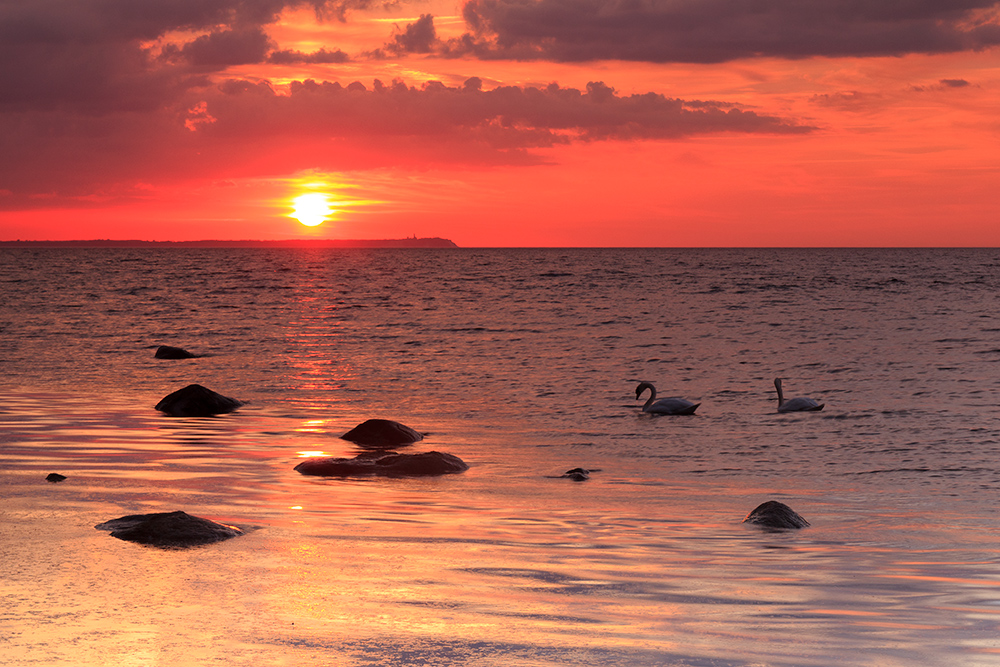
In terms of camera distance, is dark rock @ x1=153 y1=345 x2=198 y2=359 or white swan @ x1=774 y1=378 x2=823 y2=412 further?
dark rock @ x1=153 y1=345 x2=198 y2=359

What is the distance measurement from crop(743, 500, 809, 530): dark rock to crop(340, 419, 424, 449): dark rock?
6.82 m

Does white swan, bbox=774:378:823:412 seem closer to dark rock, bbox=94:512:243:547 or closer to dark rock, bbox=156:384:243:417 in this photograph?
dark rock, bbox=156:384:243:417

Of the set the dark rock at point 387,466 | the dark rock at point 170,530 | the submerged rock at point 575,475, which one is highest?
the dark rock at point 170,530

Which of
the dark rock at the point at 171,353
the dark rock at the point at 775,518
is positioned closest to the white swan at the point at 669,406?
the dark rock at the point at 775,518

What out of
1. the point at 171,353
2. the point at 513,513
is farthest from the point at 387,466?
the point at 171,353

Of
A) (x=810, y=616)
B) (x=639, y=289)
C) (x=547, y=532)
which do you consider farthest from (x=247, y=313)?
(x=810, y=616)

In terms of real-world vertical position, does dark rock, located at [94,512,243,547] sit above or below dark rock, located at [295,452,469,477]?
above

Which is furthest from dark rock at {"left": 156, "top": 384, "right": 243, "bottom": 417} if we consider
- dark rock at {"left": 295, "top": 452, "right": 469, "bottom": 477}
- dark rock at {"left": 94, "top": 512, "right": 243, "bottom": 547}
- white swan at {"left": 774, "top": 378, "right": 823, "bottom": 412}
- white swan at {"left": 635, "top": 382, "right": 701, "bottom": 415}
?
white swan at {"left": 774, "top": 378, "right": 823, "bottom": 412}

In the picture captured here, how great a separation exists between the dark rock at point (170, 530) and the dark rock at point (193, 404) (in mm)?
9784

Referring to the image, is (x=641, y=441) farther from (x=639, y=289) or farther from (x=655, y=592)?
(x=639, y=289)

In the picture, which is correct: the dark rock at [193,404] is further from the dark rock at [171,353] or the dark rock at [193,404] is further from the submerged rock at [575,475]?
the dark rock at [171,353]

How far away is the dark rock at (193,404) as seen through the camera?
18.3 metres

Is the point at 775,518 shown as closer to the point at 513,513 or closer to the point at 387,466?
the point at 513,513

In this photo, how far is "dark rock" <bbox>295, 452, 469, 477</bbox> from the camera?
1230 cm
